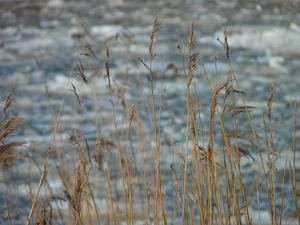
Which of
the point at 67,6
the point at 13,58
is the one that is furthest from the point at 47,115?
the point at 67,6

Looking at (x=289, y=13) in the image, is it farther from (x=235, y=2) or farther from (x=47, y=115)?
(x=47, y=115)

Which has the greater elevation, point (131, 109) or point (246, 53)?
point (246, 53)

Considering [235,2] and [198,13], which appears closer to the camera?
[198,13]

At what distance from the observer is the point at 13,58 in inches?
223

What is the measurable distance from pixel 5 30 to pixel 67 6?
130 centimetres

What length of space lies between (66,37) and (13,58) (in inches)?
31.3

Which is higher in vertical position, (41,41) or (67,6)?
(67,6)

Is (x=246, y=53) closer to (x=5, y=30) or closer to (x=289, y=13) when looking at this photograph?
(x=289, y=13)

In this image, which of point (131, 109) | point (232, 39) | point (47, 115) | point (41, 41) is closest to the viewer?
point (131, 109)

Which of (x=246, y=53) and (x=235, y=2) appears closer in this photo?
(x=246, y=53)

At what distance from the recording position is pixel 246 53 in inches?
217

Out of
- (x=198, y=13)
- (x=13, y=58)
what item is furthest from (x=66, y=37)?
(x=198, y=13)

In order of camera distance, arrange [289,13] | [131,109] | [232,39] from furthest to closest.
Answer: [289,13], [232,39], [131,109]

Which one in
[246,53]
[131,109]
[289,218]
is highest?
[246,53]
